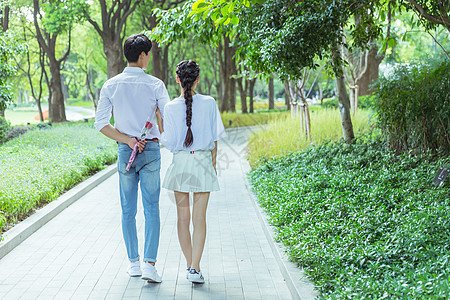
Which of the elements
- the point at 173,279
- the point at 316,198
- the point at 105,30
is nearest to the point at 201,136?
the point at 173,279

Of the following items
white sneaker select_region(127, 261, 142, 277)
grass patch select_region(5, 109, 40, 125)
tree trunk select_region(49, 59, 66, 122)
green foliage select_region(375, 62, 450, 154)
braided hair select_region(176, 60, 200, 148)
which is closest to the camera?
braided hair select_region(176, 60, 200, 148)

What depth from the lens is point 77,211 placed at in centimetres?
825

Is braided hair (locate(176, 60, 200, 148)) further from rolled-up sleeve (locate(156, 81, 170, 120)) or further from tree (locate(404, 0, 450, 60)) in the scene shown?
tree (locate(404, 0, 450, 60))

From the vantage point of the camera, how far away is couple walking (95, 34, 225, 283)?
4.54 meters

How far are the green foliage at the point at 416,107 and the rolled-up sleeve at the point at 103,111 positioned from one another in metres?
5.89

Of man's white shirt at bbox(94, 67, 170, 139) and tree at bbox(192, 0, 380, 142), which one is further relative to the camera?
tree at bbox(192, 0, 380, 142)

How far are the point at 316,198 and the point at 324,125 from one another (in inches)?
303

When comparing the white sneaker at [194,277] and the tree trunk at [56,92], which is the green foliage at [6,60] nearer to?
the white sneaker at [194,277]

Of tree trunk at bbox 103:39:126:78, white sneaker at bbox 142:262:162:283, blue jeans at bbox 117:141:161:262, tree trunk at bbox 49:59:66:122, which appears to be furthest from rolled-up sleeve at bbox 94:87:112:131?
tree trunk at bbox 49:59:66:122

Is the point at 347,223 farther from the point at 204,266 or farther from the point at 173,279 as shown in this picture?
the point at 173,279

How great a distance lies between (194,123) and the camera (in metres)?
4.52

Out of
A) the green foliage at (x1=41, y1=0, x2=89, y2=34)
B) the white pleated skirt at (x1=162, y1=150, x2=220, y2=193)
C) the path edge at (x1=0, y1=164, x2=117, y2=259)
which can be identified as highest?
the green foliage at (x1=41, y1=0, x2=89, y2=34)

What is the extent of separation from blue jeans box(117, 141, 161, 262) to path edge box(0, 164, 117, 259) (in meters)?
2.00

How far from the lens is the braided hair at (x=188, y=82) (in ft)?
14.6
